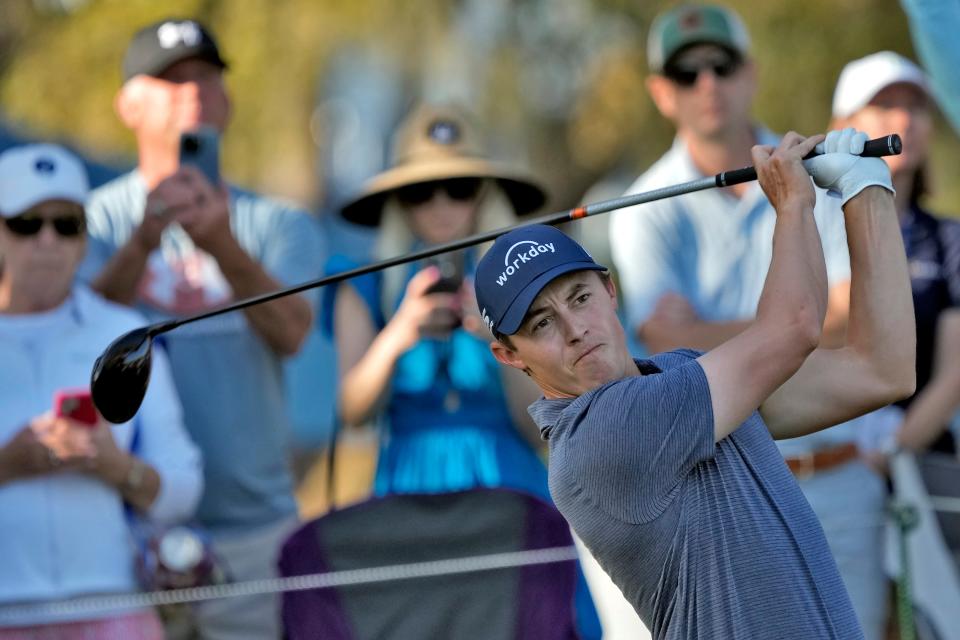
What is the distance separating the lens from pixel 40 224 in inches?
183

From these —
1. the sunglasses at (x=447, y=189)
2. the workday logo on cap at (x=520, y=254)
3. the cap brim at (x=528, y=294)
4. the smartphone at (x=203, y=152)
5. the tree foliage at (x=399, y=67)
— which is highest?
the tree foliage at (x=399, y=67)

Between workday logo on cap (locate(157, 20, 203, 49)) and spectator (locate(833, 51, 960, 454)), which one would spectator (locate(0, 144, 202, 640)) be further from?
spectator (locate(833, 51, 960, 454))

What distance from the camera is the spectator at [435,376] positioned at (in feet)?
15.2

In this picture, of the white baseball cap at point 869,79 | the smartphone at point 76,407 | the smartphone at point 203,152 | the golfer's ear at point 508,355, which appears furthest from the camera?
the white baseball cap at point 869,79

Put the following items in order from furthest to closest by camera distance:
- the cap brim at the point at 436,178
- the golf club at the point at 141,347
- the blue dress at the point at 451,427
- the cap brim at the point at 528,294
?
the cap brim at the point at 436,178
the blue dress at the point at 451,427
the golf club at the point at 141,347
the cap brim at the point at 528,294

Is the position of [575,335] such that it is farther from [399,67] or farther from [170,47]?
[399,67]

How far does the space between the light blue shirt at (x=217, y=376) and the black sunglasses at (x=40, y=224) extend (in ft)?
0.90

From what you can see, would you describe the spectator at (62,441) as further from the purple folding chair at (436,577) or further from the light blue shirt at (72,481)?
the purple folding chair at (436,577)

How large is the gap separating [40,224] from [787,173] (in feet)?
8.07

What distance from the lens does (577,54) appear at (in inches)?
496

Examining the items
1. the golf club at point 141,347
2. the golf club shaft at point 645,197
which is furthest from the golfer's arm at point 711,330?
the golf club shaft at point 645,197

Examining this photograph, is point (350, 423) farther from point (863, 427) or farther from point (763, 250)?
point (863, 427)

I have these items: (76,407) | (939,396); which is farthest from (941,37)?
(76,407)

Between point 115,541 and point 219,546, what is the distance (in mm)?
571
